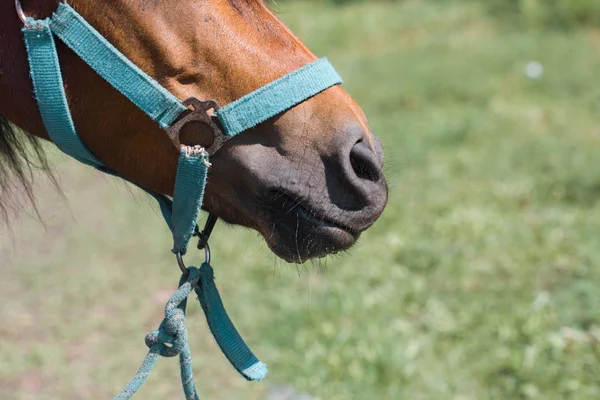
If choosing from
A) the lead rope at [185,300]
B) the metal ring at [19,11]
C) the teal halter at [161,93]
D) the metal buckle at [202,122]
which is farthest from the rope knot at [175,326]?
the metal ring at [19,11]

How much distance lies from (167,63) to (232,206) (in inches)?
14.4

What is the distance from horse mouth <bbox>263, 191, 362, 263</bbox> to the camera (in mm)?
1790

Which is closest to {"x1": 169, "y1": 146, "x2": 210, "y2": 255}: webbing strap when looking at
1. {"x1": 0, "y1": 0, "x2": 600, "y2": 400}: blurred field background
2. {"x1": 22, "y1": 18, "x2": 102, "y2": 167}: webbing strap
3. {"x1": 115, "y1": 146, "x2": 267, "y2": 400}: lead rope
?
{"x1": 115, "y1": 146, "x2": 267, "y2": 400}: lead rope

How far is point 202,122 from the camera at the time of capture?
5.77 feet

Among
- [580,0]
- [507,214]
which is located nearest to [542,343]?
[507,214]

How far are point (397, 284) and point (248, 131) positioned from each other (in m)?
2.47

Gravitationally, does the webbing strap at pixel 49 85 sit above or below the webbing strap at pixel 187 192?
above

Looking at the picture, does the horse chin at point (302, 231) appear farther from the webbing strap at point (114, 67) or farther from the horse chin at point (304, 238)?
the webbing strap at point (114, 67)

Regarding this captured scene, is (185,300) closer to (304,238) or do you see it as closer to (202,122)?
(304,238)

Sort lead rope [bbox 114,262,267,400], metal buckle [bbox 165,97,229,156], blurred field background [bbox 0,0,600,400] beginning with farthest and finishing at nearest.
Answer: blurred field background [bbox 0,0,600,400] < lead rope [bbox 114,262,267,400] < metal buckle [bbox 165,97,229,156]

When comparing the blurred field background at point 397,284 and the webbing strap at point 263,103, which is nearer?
the webbing strap at point 263,103

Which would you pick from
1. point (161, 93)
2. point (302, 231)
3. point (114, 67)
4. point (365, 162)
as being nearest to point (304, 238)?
point (302, 231)

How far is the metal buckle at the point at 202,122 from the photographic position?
5.73ft

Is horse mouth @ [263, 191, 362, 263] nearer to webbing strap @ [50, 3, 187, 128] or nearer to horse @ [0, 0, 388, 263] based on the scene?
horse @ [0, 0, 388, 263]
